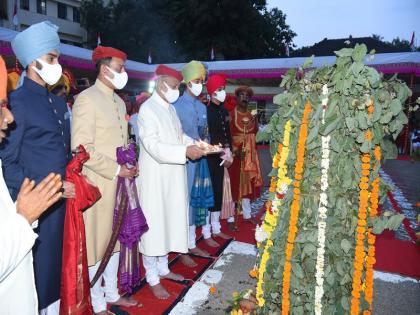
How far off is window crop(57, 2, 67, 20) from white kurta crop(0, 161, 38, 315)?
3840cm

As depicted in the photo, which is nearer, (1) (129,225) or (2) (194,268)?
(1) (129,225)

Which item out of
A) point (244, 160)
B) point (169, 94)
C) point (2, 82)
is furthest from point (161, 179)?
point (244, 160)

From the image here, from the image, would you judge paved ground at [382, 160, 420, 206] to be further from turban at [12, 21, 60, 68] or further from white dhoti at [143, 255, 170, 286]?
turban at [12, 21, 60, 68]

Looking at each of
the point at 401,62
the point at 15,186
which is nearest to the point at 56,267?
the point at 15,186

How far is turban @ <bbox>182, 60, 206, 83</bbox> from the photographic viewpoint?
475cm

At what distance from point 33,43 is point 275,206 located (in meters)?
2.27

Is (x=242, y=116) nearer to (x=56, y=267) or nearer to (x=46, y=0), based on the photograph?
(x=56, y=267)

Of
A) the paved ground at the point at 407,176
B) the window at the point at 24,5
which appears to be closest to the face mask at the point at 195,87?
the paved ground at the point at 407,176

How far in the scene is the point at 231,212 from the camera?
6066 millimetres

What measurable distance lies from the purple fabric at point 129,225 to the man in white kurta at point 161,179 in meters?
0.22

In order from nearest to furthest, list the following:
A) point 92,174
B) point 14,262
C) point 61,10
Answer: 1. point 14,262
2. point 92,174
3. point 61,10

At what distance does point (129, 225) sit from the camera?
3.46m

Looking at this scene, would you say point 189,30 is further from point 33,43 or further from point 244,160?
point 33,43

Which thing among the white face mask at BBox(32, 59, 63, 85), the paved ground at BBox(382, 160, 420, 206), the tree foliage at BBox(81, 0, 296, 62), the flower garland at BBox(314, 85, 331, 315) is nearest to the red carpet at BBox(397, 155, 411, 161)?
the paved ground at BBox(382, 160, 420, 206)
